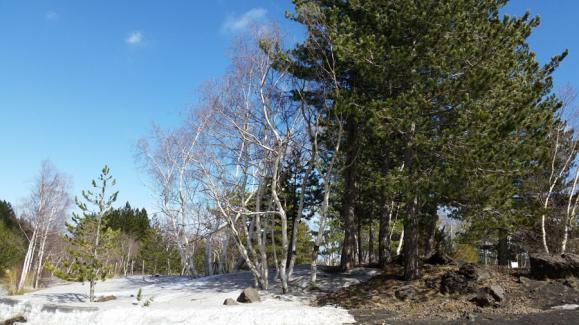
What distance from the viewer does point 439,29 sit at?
1155cm

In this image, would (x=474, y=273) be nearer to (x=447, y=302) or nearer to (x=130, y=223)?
(x=447, y=302)

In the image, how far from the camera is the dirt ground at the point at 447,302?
9.62 m

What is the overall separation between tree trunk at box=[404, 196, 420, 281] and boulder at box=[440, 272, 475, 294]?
975 mm

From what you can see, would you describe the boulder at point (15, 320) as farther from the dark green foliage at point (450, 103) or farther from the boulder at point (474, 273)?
the boulder at point (474, 273)

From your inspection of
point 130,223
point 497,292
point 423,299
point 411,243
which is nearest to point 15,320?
point 423,299

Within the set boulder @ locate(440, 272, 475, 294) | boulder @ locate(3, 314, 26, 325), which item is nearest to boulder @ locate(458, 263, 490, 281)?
boulder @ locate(440, 272, 475, 294)

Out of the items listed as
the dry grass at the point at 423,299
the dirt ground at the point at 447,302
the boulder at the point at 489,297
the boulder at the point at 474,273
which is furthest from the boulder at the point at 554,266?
the boulder at the point at 489,297

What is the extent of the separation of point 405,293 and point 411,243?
5.31ft

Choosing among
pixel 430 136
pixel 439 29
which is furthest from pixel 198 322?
pixel 439 29

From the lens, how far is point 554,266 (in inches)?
490

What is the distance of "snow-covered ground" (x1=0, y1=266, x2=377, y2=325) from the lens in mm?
10906

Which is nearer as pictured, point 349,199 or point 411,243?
point 411,243

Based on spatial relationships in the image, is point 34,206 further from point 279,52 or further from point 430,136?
point 430,136

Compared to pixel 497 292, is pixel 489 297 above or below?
below
